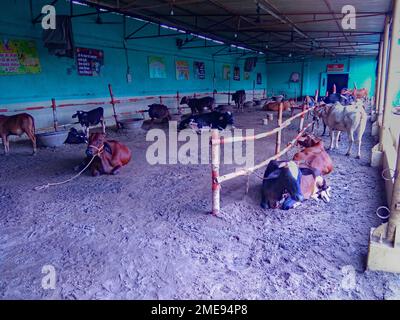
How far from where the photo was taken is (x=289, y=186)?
12.8 ft

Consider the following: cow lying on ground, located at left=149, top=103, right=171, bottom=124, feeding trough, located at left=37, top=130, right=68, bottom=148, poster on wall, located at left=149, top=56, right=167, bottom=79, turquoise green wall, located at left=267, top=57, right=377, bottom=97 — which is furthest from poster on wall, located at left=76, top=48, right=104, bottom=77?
turquoise green wall, located at left=267, top=57, right=377, bottom=97

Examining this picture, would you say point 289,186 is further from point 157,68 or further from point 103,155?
point 157,68

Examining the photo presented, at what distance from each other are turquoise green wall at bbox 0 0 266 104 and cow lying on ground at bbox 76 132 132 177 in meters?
4.60

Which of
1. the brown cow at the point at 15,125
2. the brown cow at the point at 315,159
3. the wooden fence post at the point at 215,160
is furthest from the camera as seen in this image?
the brown cow at the point at 15,125

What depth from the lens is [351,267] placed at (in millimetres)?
2756

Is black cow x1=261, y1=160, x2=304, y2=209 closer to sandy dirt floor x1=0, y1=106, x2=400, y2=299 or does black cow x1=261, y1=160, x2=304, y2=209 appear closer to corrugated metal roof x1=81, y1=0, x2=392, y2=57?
sandy dirt floor x1=0, y1=106, x2=400, y2=299

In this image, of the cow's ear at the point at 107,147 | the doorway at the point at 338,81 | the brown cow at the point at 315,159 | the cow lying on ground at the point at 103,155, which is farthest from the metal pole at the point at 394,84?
the doorway at the point at 338,81

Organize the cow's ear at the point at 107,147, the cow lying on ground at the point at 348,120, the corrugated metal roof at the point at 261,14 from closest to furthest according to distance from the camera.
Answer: the cow's ear at the point at 107,147 < the cow lying on ground at the point at 348,120 < the corrugated metal roof at the point at 261,14

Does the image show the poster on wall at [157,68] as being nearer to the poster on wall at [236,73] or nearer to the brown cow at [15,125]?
the brown cow at [15,125]

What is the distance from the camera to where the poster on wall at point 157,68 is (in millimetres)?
13711

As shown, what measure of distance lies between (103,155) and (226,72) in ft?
55.7

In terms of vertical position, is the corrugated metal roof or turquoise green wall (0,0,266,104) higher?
the corrugated metal roof

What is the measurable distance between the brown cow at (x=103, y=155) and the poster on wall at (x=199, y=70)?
12187 millimetres

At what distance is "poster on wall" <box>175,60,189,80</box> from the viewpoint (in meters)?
15.5
